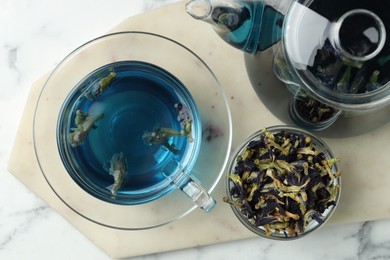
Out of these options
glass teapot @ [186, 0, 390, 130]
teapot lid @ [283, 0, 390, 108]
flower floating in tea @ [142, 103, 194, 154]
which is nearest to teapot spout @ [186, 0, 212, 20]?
glass teapot @ [186, 0, 390, 130]

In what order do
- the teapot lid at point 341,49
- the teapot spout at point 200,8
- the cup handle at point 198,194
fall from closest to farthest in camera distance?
the teapot lid at point 341,49 → the teapot spout at point 200,8 → the cup handle at point 198,194

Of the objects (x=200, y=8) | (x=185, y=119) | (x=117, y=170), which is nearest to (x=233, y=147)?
(x=185, y=119)

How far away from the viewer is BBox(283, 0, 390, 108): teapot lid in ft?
2.80

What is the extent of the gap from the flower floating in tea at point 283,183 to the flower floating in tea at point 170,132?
0.11 metres

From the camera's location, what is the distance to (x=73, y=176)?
115 cm

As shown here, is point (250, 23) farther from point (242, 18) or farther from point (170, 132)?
point (170, 132)

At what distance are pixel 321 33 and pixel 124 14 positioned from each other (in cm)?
51

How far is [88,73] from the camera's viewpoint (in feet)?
3.82

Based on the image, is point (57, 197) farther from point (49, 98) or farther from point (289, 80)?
point (289, 80)

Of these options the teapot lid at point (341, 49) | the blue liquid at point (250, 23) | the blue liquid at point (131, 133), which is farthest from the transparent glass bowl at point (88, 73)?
the teapot lid at point (341, 49)

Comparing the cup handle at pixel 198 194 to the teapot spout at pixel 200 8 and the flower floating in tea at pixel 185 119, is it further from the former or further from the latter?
the teapot spout at pixel 200 8

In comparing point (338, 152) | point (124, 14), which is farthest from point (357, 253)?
point (124, 14)

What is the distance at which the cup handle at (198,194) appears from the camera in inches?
43.1

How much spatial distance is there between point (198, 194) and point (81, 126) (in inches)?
9.9
